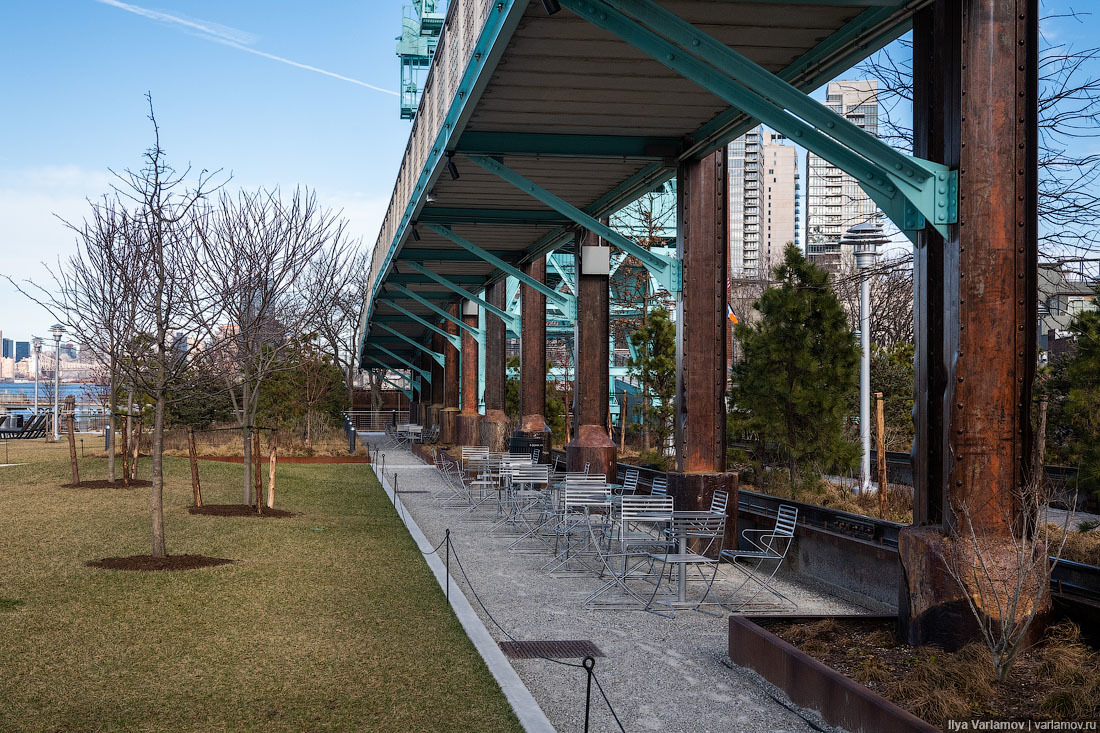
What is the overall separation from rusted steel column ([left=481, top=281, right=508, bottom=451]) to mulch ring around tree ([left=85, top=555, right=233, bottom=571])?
1406 centimetres

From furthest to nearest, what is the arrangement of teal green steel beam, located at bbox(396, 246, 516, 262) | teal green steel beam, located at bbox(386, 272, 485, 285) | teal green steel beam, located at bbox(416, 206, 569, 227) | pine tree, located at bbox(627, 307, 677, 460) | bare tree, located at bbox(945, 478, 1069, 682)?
teal green steel beam, located at bbox(386, 272, 485, 285)
teal green steel beam, located at bbox(396, 246, 516, 262)
pine tree, located at bbox(627, 307, 677, 460)
teal green steel beam, located at bbox(416, 206, 569, 227)
bare tree, located at bbox(945, 478, 1069, 682)

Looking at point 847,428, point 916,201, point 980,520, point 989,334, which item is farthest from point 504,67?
point 847,428

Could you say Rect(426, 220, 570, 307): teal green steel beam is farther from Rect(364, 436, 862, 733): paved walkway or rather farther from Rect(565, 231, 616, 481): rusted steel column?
Rect(364, 436, 862, 733): paved walkway

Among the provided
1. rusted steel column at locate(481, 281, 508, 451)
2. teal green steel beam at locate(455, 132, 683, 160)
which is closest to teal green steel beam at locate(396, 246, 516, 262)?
rusted steel column at locate(481, 281, 508, 451)

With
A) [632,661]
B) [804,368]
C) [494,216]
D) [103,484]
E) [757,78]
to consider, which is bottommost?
[632,661]

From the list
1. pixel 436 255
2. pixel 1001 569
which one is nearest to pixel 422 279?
pixel 436 255

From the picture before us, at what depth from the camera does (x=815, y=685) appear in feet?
20.1

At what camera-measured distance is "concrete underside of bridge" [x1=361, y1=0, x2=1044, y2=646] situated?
648 cm

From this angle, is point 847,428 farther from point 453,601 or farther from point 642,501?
point 453,601

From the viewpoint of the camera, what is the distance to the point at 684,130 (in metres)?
12.5

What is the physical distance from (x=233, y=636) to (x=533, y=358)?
15.8 meters

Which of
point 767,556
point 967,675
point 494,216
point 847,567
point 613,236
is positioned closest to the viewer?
point 967,675

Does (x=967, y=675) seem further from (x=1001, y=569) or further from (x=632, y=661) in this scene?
(x=632, y=661)

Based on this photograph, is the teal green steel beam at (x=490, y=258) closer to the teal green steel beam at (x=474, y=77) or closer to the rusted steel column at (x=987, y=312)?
the teal green steel beam at (x=474, y=77)
